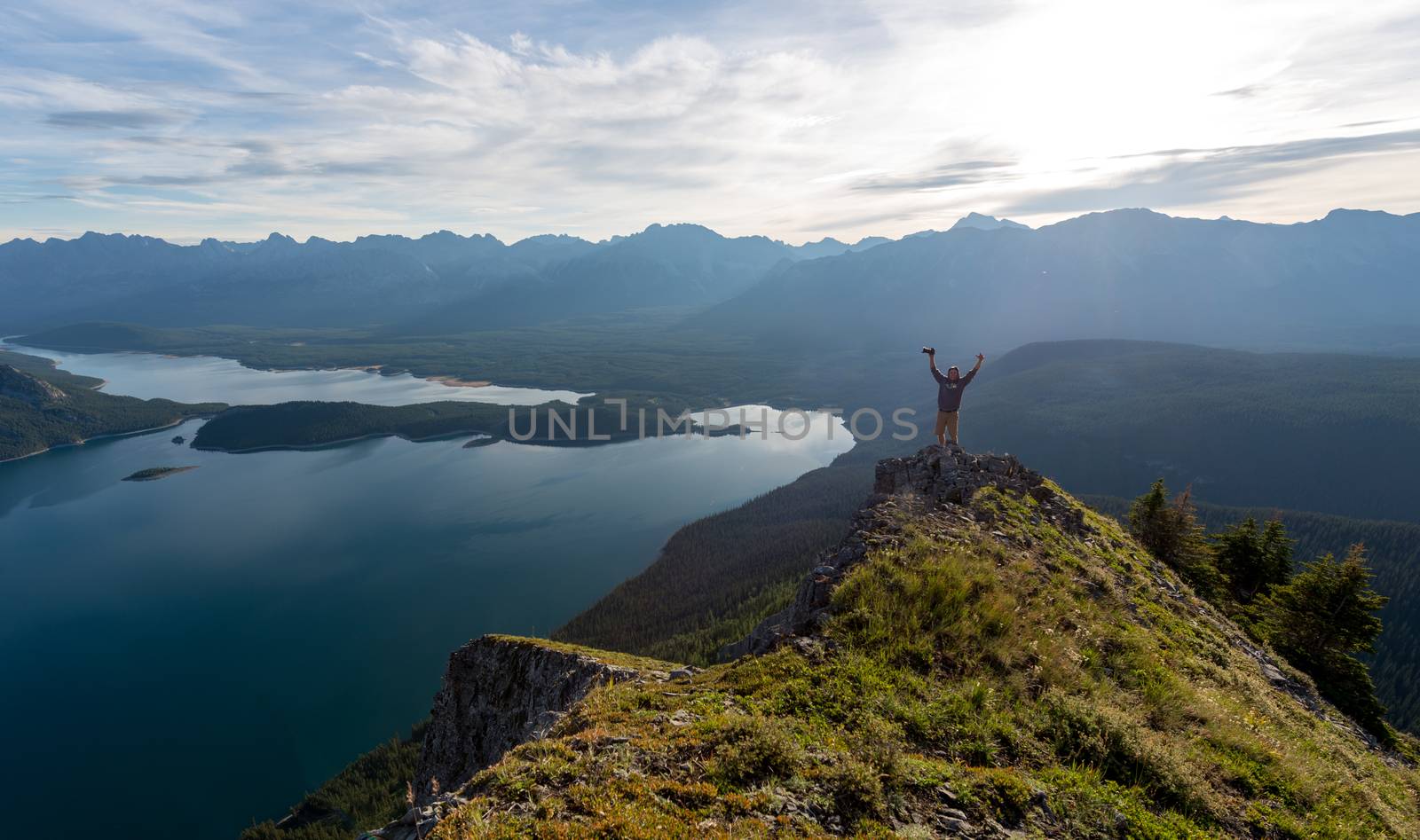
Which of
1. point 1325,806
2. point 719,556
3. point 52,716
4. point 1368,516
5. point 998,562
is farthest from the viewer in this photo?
point 1368,516

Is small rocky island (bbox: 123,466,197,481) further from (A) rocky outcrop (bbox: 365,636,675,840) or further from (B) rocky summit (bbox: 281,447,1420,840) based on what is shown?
(B) rocky summit (bbox: 281,447,1420,840)

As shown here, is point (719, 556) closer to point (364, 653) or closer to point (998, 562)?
point (364, 653)

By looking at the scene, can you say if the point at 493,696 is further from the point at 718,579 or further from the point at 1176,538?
the point at 718,579

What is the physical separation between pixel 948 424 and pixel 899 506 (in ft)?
26.6

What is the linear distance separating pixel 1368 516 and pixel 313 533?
274 m

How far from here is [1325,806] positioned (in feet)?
35.6

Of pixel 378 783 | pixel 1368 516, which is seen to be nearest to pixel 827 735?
pixel 378 783

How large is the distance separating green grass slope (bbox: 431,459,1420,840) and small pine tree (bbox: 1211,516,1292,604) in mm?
25333

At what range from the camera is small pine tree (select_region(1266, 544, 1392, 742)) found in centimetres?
2822

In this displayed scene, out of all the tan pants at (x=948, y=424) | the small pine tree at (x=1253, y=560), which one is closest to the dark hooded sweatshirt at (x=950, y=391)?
the tan pants at (x=948, y=424)

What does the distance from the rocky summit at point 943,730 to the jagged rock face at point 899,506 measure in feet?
0.61

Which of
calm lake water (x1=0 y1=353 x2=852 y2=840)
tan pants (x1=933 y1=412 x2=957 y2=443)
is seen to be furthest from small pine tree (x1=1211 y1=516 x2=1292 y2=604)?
calm lake water (x1=0 y1=353 x2=852 y2=840)

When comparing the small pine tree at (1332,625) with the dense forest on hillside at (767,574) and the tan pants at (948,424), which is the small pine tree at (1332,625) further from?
the dense forest on hillside at (767,574)

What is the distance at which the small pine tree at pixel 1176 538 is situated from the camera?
3406 centimetres
